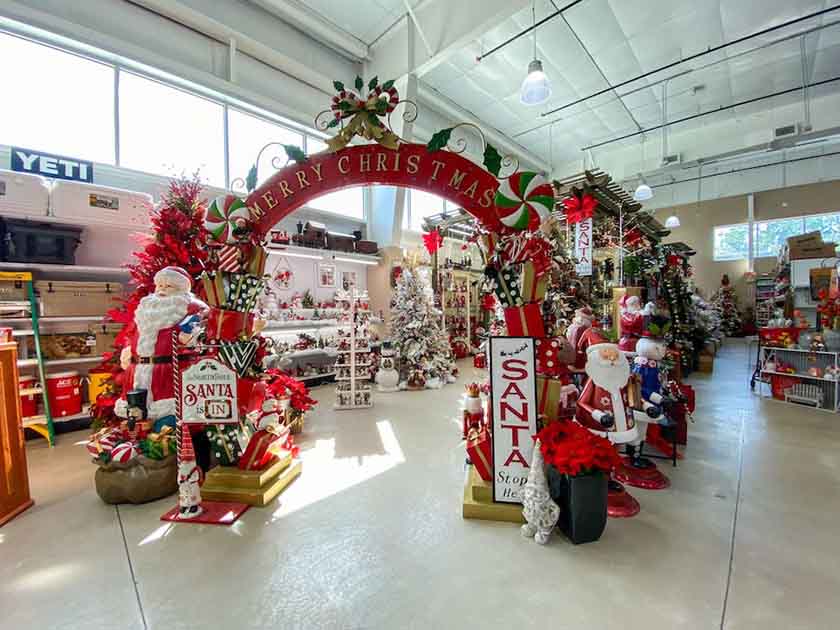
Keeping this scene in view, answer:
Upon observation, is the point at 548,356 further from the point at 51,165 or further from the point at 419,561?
the point at 51,165

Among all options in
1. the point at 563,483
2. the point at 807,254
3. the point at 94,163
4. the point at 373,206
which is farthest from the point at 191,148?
the point at 807,254

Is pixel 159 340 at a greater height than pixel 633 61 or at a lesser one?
lesser

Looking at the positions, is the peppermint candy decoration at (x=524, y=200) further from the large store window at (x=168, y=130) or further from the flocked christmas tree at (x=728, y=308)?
the flocked christmas tree at (x=728, y=308)

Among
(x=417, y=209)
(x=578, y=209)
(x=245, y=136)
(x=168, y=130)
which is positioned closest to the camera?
(x=578, y=209)

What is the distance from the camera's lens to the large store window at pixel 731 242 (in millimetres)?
12906

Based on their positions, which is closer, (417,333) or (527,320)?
(527,320)

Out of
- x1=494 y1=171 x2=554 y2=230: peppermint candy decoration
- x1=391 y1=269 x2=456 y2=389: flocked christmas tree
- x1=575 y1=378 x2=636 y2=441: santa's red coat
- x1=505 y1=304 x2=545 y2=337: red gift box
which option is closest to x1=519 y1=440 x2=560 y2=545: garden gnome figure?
x1=575 y1=378 x2=636 y2=441: santa's red coat

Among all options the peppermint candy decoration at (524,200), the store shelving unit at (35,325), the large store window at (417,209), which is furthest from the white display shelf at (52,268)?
the large store window at (417,209)

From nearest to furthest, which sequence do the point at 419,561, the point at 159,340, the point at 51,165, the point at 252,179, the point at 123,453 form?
1. the point at 419,561
2. the point at 123,453
3. the point at 159,340
4. the point at 252,179
5. the point at 51,165

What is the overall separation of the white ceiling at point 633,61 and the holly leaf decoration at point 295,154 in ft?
16.1

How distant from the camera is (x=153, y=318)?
2.79 meters

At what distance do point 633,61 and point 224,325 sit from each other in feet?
26.9

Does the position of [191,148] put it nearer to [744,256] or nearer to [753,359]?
[753,359]

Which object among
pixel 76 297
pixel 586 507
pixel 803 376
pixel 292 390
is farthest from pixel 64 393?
pixel 803 376
